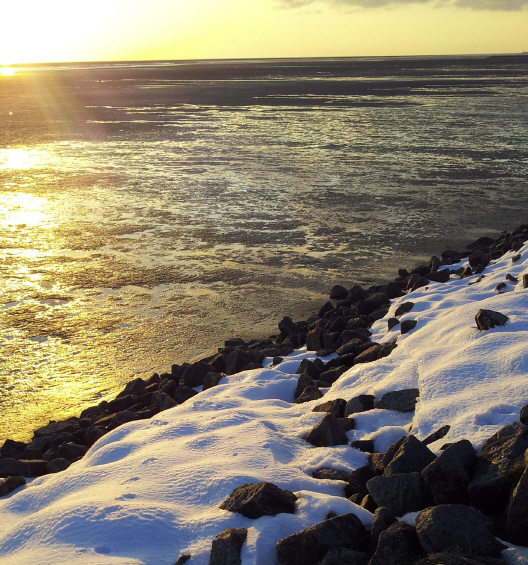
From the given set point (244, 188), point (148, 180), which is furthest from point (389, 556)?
point (148, 180)

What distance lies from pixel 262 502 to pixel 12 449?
2729mm

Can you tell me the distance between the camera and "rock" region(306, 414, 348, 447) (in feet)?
13.7

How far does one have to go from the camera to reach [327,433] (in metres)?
4.19

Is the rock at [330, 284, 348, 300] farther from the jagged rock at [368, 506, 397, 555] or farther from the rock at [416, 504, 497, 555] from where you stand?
the rock at [416, 504, 497, 555]

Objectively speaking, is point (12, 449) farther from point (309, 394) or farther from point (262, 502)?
point (262, 502)

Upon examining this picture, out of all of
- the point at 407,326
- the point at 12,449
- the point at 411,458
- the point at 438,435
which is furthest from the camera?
the point at 407,326

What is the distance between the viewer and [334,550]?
292 cm

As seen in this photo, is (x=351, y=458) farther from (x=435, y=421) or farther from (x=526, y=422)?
(x=526, y=422)

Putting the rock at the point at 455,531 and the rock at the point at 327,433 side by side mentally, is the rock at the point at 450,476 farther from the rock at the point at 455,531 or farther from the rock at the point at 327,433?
the rock at the point at 327,433

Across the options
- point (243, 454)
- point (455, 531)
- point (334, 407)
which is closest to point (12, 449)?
point (243, 454)

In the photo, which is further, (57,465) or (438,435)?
(57,465)

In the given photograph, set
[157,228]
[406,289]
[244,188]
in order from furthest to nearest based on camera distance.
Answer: [244,188] → [157,228] → [406,289]

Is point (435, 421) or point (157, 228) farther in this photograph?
point (157, 228)

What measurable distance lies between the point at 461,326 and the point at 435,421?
136 centimetres
